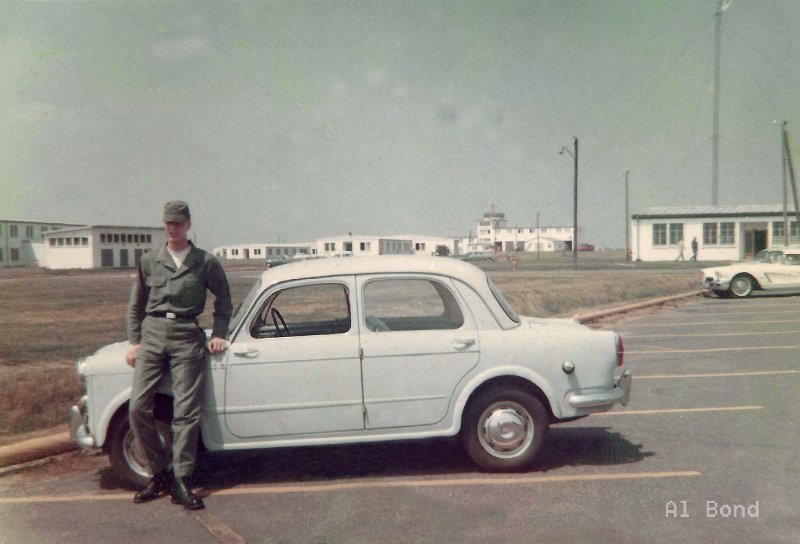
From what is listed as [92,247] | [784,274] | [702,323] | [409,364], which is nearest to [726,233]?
[784,274]

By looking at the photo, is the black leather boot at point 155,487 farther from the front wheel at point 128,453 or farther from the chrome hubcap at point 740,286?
the chrome hubcap at point 740,286

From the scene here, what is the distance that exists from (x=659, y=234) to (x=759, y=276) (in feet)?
88.1

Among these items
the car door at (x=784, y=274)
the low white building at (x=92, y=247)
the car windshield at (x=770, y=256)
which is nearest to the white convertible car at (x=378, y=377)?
the car door at (x=784, y=274)

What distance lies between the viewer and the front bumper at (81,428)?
15.9 feet

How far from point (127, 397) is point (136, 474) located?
0.59m

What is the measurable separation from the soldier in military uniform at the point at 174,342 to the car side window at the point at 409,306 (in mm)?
1070

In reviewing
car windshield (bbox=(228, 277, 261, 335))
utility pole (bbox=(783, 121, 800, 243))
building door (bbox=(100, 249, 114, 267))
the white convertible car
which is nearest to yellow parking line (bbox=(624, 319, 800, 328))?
the white convertible car

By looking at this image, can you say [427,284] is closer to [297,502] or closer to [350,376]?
[350,376]

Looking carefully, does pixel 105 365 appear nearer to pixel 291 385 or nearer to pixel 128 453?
pixel 128 453

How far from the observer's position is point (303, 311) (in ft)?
19.3

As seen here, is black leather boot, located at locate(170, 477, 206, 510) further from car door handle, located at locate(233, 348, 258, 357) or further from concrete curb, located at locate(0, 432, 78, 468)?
concrete curb, located at locate(0, 432, 78, 468)

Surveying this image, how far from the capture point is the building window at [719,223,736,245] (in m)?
45.2

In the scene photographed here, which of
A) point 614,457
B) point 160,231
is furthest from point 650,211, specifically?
point 160,231

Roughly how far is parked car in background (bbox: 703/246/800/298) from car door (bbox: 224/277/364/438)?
1860 cm
